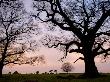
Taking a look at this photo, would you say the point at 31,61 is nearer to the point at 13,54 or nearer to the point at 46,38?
the point at 13,54

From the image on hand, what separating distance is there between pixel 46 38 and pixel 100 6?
31.6 feet

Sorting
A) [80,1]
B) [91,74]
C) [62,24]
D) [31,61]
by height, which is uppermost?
[80,1]

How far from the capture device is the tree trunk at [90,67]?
132ft

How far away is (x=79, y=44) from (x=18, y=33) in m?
13.2

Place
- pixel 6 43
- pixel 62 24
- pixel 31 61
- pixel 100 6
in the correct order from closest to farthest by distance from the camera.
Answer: pixel 100 6
pixel 62 24
pixel 6 43
pixel 31 61

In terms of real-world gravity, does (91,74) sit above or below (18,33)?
below

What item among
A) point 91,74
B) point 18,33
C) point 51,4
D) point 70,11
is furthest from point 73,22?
point 18,33

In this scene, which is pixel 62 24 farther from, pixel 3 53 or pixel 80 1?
pixel 3 53

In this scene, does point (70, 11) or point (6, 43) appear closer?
point (70, 11)

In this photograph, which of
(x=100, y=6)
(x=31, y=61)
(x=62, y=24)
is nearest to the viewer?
(x=100, y=6)

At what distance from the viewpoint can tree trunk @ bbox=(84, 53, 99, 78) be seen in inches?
1582

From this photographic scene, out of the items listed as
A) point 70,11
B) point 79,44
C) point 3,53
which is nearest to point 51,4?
point 70,11

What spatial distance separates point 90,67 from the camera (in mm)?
40625

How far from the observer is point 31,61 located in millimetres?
52188
